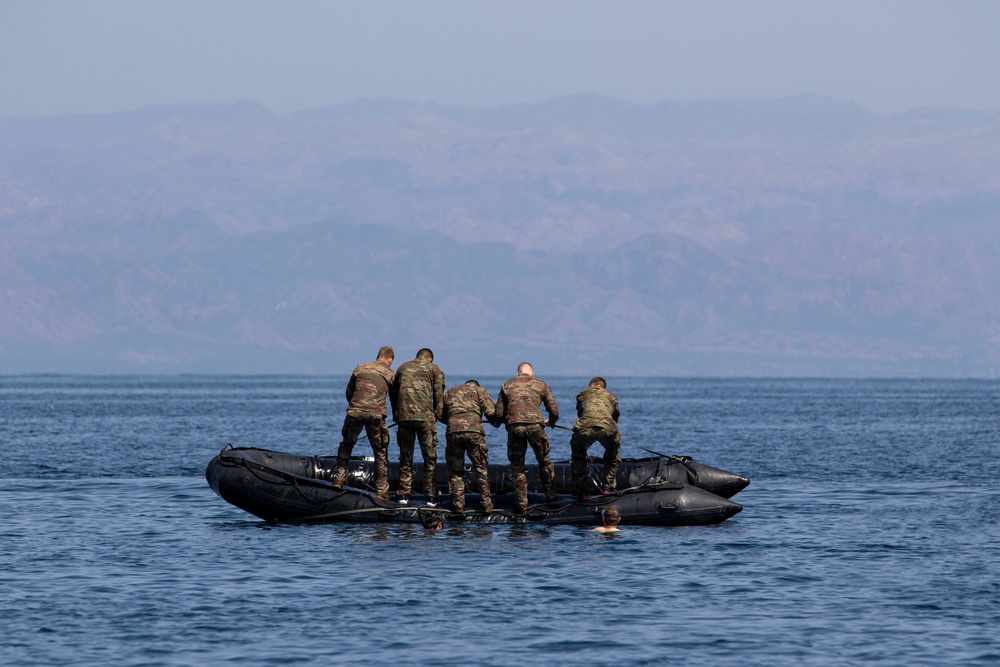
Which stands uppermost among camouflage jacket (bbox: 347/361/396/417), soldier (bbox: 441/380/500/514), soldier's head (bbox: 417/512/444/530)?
camouflage jacket (bbox: 347/361/396/417)

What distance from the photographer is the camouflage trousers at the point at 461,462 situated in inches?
950

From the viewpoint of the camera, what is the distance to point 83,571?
20688mm

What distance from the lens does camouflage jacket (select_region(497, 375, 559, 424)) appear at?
24250 millimetres

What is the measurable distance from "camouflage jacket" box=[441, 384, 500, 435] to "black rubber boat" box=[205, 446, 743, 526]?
1.43 meters

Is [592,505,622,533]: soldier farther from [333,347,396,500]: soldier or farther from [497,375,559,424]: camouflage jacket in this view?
[333,347,396,500]: soldier

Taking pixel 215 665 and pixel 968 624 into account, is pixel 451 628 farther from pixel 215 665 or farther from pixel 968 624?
pixel 968 624

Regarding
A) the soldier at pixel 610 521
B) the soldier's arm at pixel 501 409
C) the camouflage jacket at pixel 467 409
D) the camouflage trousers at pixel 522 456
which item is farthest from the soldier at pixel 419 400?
the soldier at pixel 610 521

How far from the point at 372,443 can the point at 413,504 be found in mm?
1211

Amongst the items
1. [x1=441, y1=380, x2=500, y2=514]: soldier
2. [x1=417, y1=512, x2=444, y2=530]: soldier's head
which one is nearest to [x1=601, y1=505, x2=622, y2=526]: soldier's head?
[x1=441, y1=380, x2=500, y2=514]: soldier

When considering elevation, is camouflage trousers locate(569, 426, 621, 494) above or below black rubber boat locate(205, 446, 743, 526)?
above

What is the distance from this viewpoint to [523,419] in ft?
79.5

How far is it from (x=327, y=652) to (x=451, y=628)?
5.51ft

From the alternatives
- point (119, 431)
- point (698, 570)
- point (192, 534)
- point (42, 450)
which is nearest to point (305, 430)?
point (119, 431)

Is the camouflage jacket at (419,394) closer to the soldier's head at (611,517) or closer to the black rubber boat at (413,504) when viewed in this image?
the black rubber boat at (413,504)
